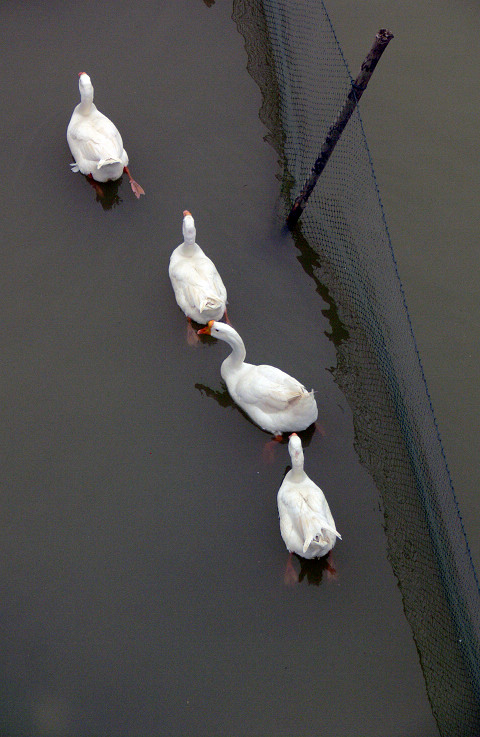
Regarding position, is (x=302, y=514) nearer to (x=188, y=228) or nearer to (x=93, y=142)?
(x=188, y=228)

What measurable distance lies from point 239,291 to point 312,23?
158 inches

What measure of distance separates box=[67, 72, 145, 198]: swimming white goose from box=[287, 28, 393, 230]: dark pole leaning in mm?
1717

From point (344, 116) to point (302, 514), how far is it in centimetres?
368

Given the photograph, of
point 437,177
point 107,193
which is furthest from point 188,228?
point 437,177

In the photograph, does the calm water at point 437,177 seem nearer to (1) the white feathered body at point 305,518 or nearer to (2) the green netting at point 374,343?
(2) the green netting at point 374,343

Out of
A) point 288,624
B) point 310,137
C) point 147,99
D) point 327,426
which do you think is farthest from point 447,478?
point 147,99

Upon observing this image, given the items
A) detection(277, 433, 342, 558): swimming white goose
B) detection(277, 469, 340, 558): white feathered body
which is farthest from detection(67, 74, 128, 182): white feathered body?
detection(277, 469, 340, 558): white feathered body

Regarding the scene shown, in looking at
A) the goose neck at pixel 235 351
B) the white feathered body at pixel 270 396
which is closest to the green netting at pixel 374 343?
the white feathered body at pixel 270 396

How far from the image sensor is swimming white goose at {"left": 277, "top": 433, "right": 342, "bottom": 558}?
579 cm

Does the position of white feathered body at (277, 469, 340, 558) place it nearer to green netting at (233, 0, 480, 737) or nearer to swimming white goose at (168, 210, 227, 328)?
green netting at (233, 0, 480, 737)

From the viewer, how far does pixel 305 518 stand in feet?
19.1

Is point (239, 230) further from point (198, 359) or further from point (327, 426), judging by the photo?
point (327, 426)

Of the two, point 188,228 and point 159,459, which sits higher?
point 188,228

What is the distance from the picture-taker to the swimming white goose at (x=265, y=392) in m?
6.37
